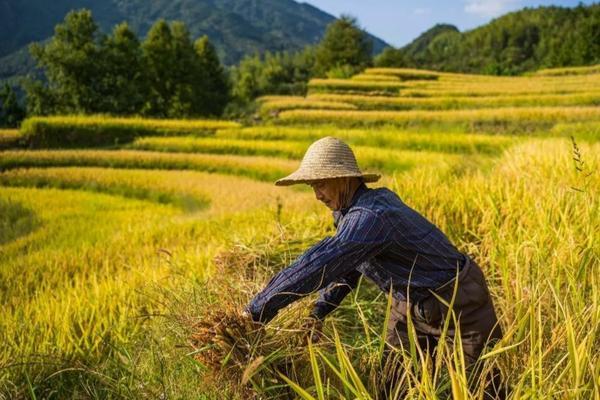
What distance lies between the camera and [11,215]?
25.6 ft

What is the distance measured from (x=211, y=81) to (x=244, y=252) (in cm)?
2964

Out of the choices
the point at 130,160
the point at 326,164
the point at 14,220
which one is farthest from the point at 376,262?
the point at 130,160

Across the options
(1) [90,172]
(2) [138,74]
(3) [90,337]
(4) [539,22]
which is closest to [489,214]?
(3) [90,337]

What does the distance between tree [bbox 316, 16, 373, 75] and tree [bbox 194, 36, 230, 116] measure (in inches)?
329

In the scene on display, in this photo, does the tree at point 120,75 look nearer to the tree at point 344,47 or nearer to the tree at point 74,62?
the tree at point 74,62

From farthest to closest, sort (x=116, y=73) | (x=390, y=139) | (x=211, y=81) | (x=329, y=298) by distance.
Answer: (x=211, y=81) < (x=116, y=73) < (x=390, y=139) < (x=329, y=298)

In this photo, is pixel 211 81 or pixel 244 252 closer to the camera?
pixel 244 252

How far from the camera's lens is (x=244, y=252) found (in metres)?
3.50

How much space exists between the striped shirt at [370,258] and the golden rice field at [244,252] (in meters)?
0.16

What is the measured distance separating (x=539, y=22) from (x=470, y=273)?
8414cm

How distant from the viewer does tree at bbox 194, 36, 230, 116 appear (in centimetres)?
2966

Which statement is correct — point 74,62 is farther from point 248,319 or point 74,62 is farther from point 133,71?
point 248,319

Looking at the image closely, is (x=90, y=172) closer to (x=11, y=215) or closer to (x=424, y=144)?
(x=11, y=215)

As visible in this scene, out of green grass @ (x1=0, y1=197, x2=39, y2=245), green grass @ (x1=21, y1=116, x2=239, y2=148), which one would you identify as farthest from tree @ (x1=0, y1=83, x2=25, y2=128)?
green grass @ (x1=0, y1=197, x2=39, y2=245)
